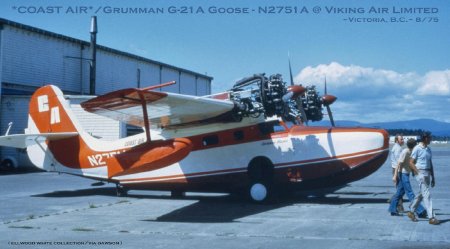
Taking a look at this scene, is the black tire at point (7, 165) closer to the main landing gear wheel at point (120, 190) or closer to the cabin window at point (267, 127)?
the main landing gear wheel at point (120, 190)

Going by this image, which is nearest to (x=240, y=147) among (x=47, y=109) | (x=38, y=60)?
(x=47, y=109)

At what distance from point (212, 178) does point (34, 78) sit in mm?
25663

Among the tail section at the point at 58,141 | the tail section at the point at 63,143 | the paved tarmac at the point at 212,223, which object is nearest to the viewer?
the paved tarmac at the point at 212,223

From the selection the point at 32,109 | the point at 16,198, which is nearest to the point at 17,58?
the point at 32,109

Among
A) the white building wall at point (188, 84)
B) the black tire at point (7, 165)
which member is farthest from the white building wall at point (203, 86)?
the black tire at point (7, 165)

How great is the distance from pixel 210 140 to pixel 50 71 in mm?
26518

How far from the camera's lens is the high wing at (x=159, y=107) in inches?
432

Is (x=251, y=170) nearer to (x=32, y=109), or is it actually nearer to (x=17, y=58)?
(x=32, y=109)

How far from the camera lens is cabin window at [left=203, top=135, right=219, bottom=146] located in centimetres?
1455

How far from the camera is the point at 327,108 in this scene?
17609 millimetres

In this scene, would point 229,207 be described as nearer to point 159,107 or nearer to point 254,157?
point 254,157

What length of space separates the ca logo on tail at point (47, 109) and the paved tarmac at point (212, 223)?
2.73m

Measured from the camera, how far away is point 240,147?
47.2 ft

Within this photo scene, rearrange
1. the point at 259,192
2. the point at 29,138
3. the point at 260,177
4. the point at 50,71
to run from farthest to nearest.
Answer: the point at 50,71 → the point at 29,138 → the point at 260,177 → the point at 259,192
